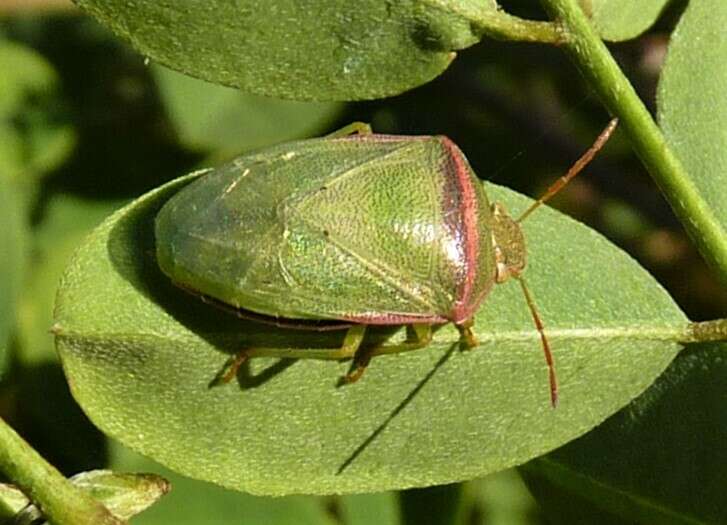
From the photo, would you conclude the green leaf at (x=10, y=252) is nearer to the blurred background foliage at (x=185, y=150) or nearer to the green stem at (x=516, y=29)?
the blurred background foliage at (x=185, y=150)

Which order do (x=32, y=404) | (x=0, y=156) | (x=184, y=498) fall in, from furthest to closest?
(x=0, y=156)
(x=32, y=404)
(x=184, y=498)

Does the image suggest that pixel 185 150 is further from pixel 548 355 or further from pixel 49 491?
pixel 49 491

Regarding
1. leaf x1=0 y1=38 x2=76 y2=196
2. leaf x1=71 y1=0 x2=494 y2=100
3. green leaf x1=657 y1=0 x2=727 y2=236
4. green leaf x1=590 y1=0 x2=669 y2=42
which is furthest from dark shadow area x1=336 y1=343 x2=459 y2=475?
leaf x1=0 y1=38 x2=76 y2=196

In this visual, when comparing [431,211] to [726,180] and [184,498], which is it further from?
[184,498]

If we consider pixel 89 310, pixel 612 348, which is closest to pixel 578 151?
pixel 612 348

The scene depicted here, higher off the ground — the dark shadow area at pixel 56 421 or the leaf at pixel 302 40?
the leaf at pixel 302 40

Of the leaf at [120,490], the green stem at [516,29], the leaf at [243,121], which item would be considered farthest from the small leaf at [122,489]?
the leaf at [243,121]
